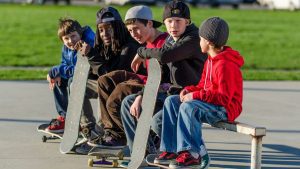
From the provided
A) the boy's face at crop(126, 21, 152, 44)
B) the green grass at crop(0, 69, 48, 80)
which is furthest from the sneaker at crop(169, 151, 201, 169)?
the green grass at crop(0, 69, 48, 80)

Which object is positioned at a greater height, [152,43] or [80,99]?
[152,43]

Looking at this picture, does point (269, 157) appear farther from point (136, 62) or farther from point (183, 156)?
point (183, 156)

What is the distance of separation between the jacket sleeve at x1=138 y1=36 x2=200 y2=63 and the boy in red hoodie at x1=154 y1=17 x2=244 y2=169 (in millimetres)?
268

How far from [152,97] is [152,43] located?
93cm

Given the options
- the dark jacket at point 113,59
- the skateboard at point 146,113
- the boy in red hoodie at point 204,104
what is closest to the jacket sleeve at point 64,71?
the dark jacket at point 113,59

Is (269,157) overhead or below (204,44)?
below

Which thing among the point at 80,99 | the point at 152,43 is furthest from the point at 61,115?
the point at 152,43

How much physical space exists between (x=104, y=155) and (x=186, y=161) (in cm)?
109

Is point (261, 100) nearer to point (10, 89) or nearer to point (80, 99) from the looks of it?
point (10, 89)

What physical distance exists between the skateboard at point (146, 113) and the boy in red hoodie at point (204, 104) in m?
0.13

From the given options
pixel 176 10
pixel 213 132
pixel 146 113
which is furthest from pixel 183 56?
pixel 213 132

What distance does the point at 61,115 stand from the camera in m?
8.34

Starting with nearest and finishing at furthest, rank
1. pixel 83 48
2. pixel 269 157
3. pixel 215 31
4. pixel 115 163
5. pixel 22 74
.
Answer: pixel 215 31 → pixel 115 163 → pixel 83 48 → pixel 269 157 → pixel 22 74

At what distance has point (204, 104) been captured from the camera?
20.4ft
